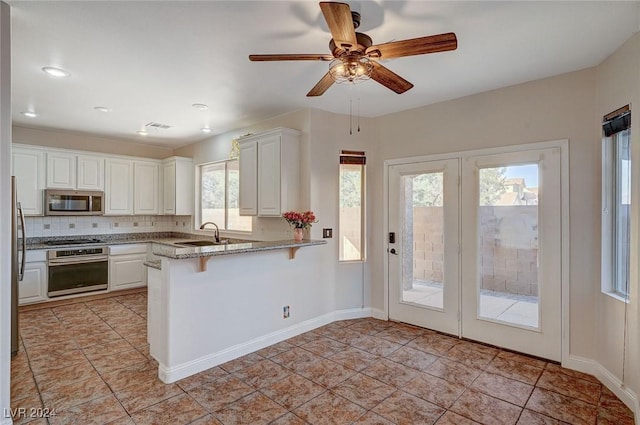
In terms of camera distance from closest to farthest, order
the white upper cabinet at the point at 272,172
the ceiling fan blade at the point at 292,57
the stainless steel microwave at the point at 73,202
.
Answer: the ceiling fan blade at the point at 292,57 < the white upper cabinet at the point at 272,172 < the stainless steel microwave at the point at 73,202

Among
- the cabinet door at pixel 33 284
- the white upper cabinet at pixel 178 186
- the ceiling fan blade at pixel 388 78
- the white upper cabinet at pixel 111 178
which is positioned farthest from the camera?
the white upper cabinet at pixel 178 186

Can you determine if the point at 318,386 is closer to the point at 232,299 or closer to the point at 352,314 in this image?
the point at 232,299

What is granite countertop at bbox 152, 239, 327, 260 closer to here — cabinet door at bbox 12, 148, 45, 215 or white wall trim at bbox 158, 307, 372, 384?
white wall trim at bbox 158, 307, 372, 384

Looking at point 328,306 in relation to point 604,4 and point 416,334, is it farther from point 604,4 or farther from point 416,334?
A: point 604,4

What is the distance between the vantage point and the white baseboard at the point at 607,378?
2.40 m

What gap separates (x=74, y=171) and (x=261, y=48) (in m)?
4.51

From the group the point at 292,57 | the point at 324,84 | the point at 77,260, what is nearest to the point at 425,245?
the point at 324,84

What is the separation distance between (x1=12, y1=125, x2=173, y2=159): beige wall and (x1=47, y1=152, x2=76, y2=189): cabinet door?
42cm

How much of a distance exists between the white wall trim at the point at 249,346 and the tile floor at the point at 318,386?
0.24 ft

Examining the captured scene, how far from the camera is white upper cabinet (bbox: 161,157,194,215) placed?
19.9 ft

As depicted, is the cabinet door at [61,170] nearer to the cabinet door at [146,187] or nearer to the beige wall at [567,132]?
the cabinet door at [146,187]

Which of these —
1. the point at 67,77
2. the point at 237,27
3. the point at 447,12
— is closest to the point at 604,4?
the point at 447,12

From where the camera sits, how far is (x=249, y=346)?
3369 millimetres

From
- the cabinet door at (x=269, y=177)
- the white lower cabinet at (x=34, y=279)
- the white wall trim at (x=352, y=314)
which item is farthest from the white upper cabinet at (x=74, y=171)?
the white wall trim at (x=352, y=314)
